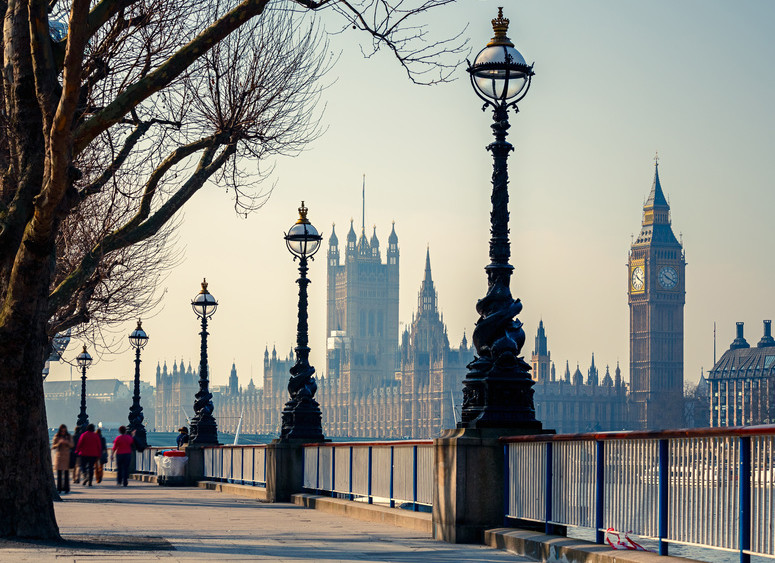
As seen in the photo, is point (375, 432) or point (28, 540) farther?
point (375, 432)

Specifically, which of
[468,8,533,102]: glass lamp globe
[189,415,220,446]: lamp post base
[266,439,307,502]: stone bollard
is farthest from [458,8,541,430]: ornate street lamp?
[189,415,220,446]: lamp post base

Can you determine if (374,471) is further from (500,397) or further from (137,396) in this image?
(137,396)

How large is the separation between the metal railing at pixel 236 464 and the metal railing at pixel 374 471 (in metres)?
3.43

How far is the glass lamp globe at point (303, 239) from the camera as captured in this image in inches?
886

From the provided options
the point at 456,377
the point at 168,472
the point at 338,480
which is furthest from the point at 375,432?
the point at 338,480

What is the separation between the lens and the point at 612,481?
1042cm

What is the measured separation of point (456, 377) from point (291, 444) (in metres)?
168

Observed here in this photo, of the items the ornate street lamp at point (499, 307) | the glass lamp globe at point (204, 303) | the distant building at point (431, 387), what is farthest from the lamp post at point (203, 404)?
the distant building at point (431, 387)

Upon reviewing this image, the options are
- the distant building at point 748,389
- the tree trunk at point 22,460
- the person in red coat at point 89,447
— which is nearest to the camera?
the tree trunk at point 22,460

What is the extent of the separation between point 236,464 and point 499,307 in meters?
15.7

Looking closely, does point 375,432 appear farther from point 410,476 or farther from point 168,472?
point 410,476

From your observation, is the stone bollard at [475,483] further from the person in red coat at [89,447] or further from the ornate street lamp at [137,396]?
the ornate street lamp at [137,396]

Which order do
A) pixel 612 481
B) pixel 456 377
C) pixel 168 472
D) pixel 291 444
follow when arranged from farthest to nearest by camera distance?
pixel 456 377 < pixel 168 472 < pixel 291 444 < pixel 612 481

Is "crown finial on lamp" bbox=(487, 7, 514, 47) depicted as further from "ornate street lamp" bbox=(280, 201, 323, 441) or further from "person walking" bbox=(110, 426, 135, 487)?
"person walking" bbox=(110, 426, 135, 487)
